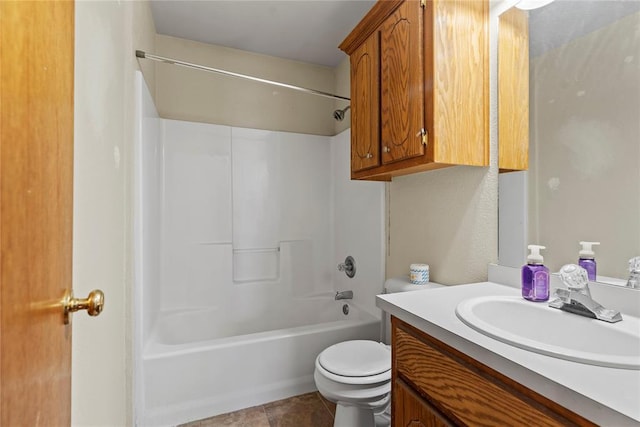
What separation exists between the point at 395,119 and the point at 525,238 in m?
0.72

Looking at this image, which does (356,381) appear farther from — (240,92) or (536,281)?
(240,92)

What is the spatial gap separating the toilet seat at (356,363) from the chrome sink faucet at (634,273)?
0.91 m

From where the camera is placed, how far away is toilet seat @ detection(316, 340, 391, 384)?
1.32 m

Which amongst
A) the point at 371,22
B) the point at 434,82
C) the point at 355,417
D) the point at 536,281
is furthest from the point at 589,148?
the point at 355,417

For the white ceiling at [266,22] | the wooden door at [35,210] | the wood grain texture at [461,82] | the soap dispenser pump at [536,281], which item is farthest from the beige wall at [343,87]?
the wooden door at [35,210]

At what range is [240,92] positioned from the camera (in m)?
2.54

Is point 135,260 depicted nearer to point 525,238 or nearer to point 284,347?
point 284,347

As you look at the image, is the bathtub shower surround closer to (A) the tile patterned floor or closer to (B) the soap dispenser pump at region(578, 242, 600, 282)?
(A) the tile patterned floor

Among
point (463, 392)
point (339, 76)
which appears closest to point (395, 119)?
point (463, 392)

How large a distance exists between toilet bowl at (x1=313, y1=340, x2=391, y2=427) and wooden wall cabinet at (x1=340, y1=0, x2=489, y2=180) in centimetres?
92

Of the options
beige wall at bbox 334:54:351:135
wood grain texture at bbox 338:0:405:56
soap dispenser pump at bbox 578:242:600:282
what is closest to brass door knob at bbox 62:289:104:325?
soap dispenser pump at bbox 578:242:600:282

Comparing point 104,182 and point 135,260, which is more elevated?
point 104,182

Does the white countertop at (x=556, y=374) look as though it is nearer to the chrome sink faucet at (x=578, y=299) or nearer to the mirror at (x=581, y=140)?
the chrome sink faucet at (x=578, y=299)

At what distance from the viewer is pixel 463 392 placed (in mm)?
709
